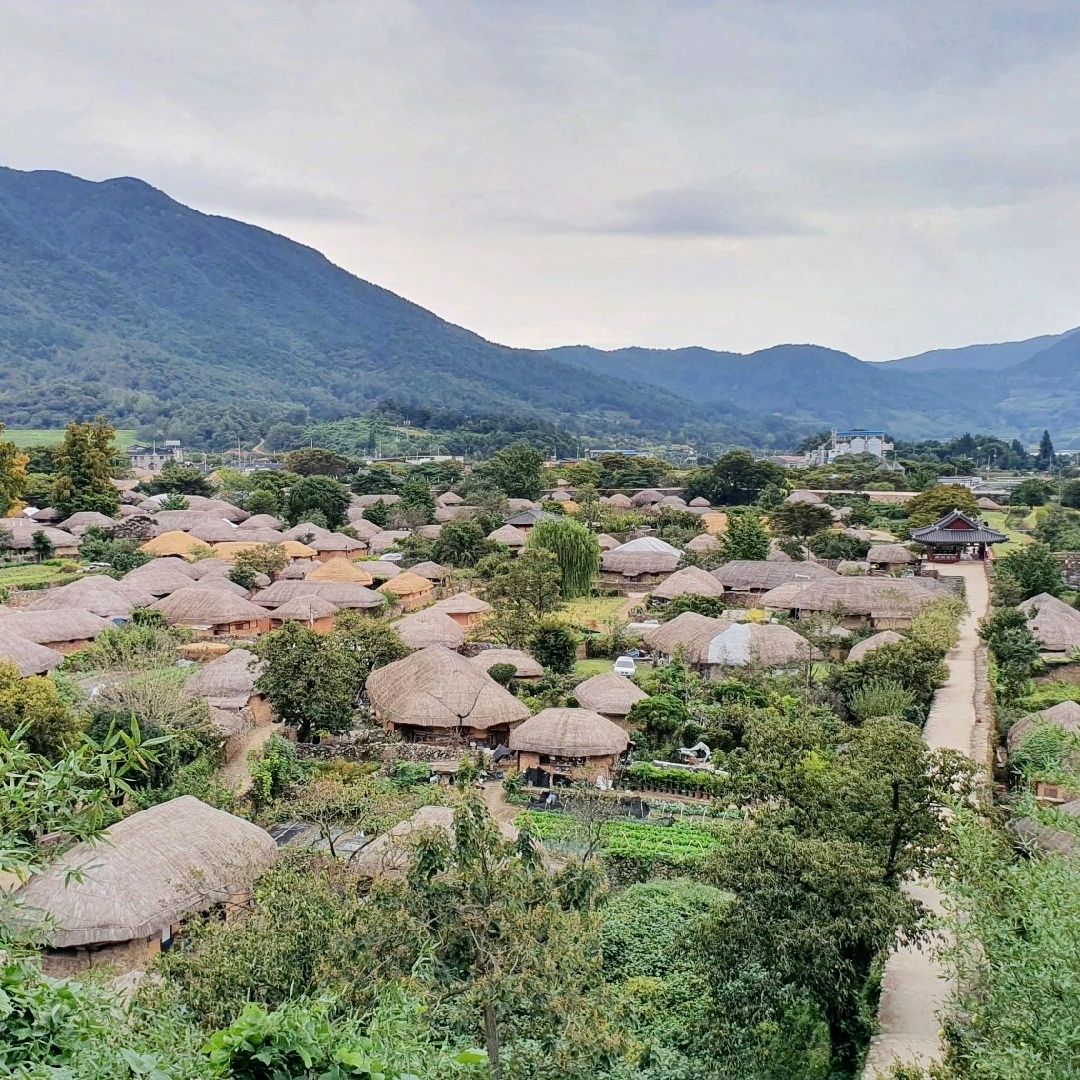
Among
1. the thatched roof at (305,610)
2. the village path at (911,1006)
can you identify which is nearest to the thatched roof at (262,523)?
the thatched roof at (305,610)

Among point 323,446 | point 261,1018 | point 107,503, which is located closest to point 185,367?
point 323,446

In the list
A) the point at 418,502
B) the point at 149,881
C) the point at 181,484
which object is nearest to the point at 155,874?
the point at 149,881

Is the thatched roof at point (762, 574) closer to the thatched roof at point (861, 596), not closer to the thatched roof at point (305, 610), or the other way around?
the thatched roof at point (861, 596)

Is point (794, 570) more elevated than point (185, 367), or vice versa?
point (185, 367)

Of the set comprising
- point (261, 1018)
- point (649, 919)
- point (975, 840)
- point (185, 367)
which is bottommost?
point (649, 919)

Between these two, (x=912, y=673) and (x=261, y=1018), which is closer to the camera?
(x=261, y=1018)

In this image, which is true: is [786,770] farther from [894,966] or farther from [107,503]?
[107,503]

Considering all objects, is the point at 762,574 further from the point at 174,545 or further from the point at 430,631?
the point at 174,545
